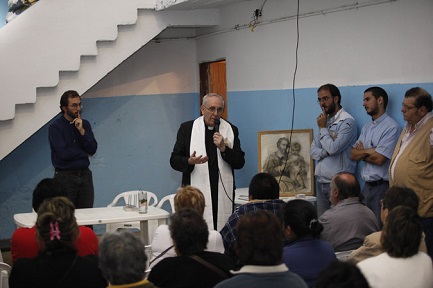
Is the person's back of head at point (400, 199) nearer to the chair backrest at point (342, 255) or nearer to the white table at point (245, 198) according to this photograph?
the chair backrest at point (342, 255)

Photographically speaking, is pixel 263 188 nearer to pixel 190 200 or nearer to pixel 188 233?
pixel 190 200

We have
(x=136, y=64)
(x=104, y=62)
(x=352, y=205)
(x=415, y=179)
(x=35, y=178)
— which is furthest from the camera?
(x=136, y=64)

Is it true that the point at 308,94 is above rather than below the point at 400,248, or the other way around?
above

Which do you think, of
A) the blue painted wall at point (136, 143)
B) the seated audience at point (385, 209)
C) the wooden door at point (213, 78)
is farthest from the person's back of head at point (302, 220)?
the wooden door at point (213, 78)

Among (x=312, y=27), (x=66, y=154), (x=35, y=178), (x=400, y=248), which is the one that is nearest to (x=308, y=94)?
(x=312, y=27)

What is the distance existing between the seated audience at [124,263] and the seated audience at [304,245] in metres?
1.04

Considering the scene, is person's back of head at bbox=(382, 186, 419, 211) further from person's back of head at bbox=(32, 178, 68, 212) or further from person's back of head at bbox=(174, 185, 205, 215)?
person's back of head at bbox=(32, 178, 68, 212)

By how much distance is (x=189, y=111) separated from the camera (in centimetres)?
985

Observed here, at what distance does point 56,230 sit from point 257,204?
1646 millimetres

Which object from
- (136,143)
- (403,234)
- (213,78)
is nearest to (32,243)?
(403,234)

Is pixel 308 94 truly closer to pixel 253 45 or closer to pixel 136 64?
pixel 253 45

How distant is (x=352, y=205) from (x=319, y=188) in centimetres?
211

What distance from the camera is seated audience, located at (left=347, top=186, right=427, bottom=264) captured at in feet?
14.0

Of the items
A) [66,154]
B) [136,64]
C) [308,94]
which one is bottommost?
[66,154]
